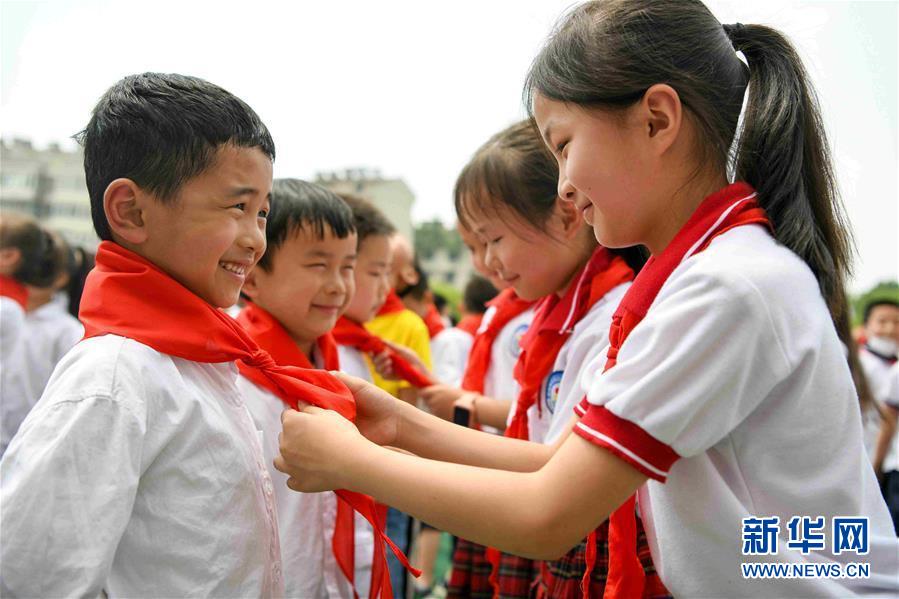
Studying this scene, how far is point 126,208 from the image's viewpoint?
137 cm

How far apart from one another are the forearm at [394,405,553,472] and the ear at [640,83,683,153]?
0.74 metres

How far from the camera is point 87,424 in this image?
114 cm

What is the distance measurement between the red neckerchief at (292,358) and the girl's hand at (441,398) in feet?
1.53

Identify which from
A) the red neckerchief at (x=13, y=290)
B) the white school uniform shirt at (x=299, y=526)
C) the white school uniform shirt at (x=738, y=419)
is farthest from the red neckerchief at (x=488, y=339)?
the red neckerchief at (x=13, y=290)

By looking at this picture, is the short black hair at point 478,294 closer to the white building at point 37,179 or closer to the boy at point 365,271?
the boy at point 365,271

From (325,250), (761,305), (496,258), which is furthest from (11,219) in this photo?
(761,305)

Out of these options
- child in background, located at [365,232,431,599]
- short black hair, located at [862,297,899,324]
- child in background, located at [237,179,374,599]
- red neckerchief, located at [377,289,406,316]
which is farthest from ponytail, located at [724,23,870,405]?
short black hair, located at [862,297,899,324]

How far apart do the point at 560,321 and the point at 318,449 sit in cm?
93

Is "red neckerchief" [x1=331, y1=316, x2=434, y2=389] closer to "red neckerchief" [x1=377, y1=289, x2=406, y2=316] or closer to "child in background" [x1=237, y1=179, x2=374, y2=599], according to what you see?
"child in background" [x1=237, y1=179, x2=374, y2=599]

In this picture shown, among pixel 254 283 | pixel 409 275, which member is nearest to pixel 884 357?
pixel 409 275

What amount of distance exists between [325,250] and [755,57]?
3.98 ft

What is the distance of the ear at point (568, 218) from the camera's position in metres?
2.06

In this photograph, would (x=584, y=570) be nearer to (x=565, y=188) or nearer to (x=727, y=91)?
(x=565, y=188)

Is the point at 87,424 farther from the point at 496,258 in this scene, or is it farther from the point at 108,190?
the point at 496,258
